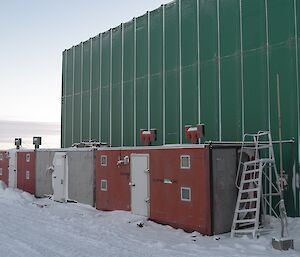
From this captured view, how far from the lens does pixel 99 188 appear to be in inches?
692

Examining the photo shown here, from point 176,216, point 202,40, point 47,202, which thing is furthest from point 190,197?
point 47,202

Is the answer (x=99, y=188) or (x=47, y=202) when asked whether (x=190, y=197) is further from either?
(x=47, y=202)

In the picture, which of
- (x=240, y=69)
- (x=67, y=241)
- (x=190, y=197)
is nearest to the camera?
(x=67, y=241)

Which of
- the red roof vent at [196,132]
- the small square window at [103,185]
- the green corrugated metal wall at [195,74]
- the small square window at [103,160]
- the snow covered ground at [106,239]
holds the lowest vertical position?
the snow covered ground at [106,239]

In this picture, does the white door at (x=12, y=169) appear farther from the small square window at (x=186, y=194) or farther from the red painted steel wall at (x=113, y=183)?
the small square window at (x=186, y=194)

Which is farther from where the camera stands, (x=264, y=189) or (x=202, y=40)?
(x=202, y=40)

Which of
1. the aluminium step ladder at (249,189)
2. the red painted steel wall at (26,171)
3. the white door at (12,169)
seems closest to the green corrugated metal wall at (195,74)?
the aluminium step ladder at (249,189)

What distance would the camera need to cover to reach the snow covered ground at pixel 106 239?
32.9 ft

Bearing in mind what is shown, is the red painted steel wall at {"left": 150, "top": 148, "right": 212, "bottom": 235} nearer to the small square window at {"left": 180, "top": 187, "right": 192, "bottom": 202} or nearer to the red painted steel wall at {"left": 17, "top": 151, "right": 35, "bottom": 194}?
the small square window at {"left": 180, "top": 187, "right": 192, "bottom": 202}

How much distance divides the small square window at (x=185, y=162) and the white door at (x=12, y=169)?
1579cm

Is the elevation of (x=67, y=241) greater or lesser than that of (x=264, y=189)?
lesser

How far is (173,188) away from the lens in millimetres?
13477

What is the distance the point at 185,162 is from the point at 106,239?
12.3 ft

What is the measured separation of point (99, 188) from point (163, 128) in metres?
5.08
